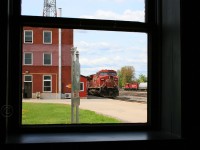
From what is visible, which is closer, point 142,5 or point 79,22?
point 79,22

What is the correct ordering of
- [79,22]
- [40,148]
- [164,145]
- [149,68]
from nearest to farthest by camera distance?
[40,148]
[164,145]
[79,22]
[149,68]

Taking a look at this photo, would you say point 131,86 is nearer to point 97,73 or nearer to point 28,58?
point 97,73

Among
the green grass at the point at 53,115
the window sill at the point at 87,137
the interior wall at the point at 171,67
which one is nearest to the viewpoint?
the window sill at the point at 87,137

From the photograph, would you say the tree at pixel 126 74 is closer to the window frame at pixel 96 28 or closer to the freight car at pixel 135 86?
the freight car at pixel 135 86

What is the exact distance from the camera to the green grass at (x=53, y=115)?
2.04 meters

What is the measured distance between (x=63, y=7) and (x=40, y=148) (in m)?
1.08

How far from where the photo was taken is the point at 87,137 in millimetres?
1863

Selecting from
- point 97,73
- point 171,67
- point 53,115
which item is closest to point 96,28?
point 97,73

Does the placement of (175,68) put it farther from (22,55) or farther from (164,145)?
(22,55)

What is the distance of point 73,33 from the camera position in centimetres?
213

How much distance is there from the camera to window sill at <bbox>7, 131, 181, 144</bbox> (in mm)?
1736

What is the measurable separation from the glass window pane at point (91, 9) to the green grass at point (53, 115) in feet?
2.26

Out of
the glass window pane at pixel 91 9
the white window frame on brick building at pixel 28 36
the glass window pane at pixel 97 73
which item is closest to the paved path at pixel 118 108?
the glass window pane at pixel 97 73
